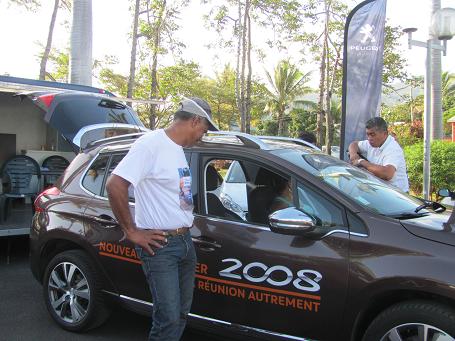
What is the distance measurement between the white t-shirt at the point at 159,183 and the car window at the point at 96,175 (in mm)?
1309

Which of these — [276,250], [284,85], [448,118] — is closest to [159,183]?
[276,250]

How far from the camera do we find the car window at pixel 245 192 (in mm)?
3367

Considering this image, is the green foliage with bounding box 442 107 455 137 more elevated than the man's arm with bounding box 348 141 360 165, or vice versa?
the green foliage with bounding box 442 107 455 137

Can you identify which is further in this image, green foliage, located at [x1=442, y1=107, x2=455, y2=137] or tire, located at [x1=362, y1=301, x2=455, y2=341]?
green foliage, located at [x1=442, y1=107, x2=455, y2=137]

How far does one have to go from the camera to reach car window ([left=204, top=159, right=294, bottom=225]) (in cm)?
337

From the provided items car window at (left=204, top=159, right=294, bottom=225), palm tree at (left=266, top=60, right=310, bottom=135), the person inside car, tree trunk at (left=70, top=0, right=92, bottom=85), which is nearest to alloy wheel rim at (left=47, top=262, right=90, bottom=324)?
car window at (left=204, top=159, right=294, bottom=225)

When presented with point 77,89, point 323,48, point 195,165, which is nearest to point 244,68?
point 323,48

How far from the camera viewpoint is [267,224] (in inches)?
127

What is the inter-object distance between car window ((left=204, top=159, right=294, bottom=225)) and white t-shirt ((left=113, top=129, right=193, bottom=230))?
642 millimetres

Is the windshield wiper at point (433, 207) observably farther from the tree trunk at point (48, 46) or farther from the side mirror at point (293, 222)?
the tree trunk at point (48, 46)

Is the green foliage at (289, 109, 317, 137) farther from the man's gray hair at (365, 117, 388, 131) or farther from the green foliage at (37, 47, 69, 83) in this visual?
the man's gray hair at (365, 117, 388, 131)

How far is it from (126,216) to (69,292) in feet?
5.73

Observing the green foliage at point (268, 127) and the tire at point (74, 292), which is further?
the green foliage at point (268, 127)

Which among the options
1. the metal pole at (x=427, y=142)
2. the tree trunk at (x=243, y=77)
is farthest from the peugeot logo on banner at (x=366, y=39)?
the tree trunk at (x=243, y=77)
